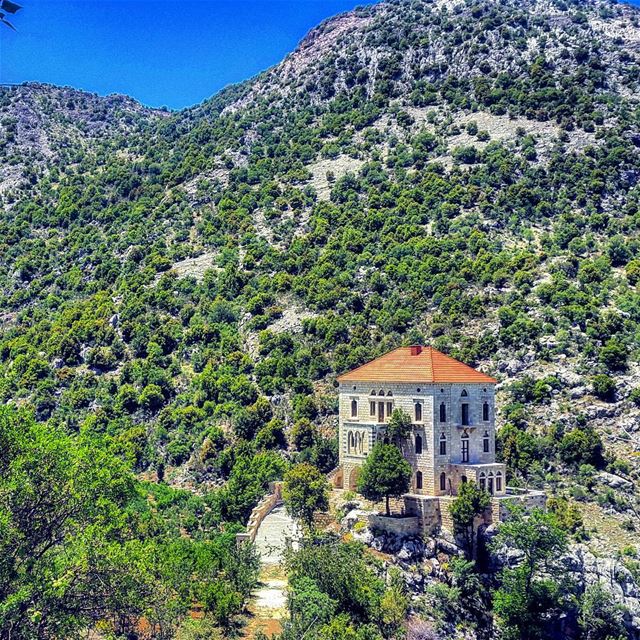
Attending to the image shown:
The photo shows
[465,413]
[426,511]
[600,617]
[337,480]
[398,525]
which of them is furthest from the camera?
[337,480]

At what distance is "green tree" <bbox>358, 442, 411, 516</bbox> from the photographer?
56.2 meters

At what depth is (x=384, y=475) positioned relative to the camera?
56250mm

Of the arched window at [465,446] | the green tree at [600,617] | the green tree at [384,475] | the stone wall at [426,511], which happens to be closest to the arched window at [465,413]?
the arched window at [465,446]

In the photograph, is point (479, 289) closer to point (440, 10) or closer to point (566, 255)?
point (566, 255)

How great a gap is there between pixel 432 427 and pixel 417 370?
448 cm

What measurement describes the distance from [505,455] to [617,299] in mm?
28986

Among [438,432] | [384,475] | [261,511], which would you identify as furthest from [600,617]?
[261,511]

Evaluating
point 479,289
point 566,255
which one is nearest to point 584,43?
point 566,255

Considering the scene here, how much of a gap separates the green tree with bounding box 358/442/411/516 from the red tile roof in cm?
603

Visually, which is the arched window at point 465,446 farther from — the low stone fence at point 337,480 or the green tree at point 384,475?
the low stone fence at point 337,480

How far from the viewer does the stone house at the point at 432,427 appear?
5903 cm

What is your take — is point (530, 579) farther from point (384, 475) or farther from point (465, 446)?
point (384, 475)

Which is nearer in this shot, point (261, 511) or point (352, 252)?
point (261, 511)

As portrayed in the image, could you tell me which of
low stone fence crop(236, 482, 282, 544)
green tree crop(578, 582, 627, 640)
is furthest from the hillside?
green tree crop(578, 582, 627, 640)
